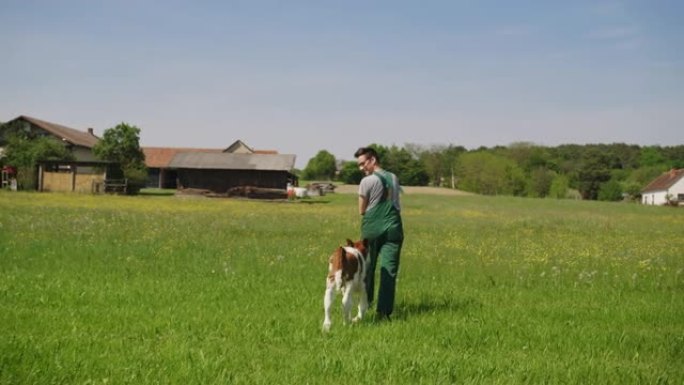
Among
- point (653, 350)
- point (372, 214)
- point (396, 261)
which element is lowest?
point (653, 350)

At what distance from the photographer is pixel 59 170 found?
56.8 meters

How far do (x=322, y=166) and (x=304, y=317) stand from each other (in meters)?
142

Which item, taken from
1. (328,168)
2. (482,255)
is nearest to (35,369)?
(482,255)

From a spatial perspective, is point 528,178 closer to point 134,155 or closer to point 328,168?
point 328,168

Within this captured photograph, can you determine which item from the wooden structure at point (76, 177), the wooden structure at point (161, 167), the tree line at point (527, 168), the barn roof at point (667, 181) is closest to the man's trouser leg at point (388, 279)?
the wooden structure at point (76, 177)

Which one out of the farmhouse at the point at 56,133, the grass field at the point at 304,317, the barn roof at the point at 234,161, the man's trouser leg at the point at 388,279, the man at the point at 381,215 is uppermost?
the farmhouse at the point at 56,133

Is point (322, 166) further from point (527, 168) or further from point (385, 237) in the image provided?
point (385, 237)

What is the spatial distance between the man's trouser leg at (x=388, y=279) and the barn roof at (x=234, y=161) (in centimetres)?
5173

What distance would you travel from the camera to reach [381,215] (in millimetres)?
8594

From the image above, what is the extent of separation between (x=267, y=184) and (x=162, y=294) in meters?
52.6

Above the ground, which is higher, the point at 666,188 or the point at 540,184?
the point at 540,184

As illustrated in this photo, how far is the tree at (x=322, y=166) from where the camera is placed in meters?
150

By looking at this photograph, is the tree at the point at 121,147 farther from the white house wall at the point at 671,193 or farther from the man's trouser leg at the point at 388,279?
the white house wall at the point at 671,193

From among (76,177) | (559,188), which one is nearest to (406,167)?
(559,188)
